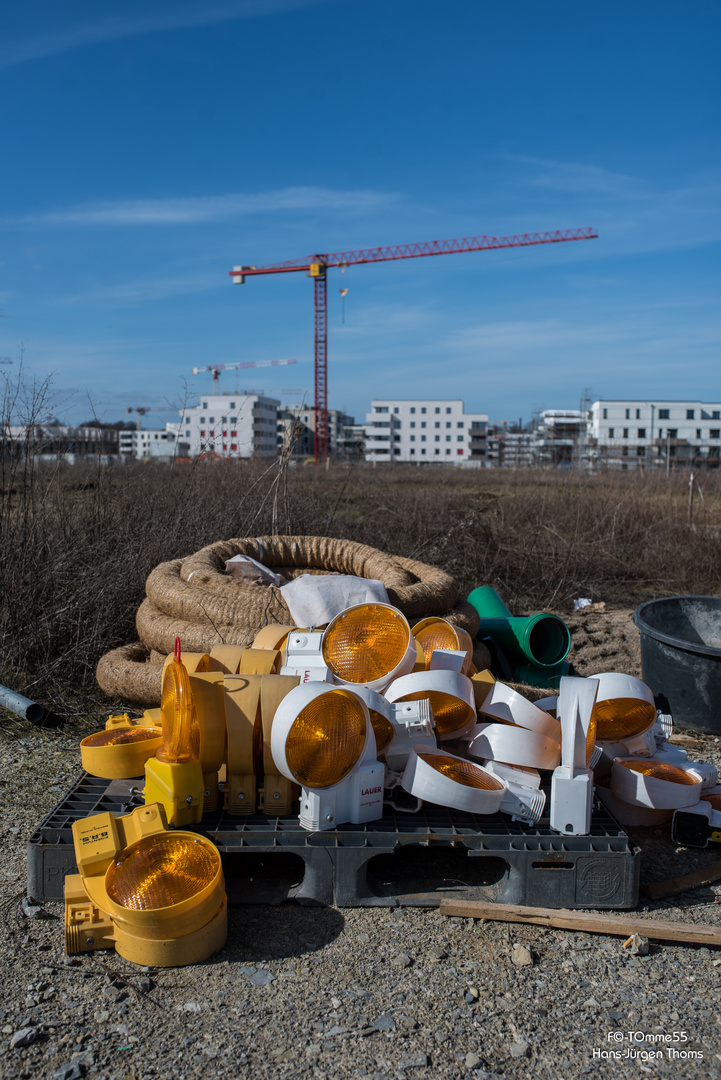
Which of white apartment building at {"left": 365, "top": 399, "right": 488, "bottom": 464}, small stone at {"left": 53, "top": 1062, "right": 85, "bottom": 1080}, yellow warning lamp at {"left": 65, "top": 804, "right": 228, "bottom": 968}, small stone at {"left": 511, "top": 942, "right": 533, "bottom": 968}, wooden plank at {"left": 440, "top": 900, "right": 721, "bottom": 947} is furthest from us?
white apartment building at {"left": 365, "top": 399, "right": 488, "bottom": 464}

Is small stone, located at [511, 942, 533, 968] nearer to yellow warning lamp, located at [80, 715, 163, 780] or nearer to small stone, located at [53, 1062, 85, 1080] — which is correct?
small stone, located at [53, 1062, 85, 1080]

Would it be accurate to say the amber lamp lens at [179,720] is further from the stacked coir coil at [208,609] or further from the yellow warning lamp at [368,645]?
the stacked coir coil at [208,609]

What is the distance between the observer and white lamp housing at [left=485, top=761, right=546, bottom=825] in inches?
104

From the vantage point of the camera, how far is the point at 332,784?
2508 millimetres

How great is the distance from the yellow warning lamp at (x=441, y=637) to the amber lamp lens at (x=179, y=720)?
119cm

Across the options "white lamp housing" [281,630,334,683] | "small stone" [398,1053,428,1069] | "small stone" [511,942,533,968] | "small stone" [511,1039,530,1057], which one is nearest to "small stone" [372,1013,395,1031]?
"small stone" [398,1053,428,1069]

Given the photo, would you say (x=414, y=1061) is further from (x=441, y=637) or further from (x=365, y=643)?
(x=441, y=637)

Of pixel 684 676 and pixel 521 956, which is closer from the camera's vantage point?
pixel 521 956

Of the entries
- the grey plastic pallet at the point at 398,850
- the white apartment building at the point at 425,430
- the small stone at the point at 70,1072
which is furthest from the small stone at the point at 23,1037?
the white apartment building at the point at 425,430

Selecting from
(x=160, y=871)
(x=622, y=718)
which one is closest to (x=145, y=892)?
(x=160, y=871)

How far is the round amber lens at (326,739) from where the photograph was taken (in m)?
2.43

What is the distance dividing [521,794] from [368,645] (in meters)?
0.86

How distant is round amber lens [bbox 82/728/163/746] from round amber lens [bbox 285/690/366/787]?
32.8 inches

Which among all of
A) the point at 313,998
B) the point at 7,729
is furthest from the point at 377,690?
the point at 7,729
